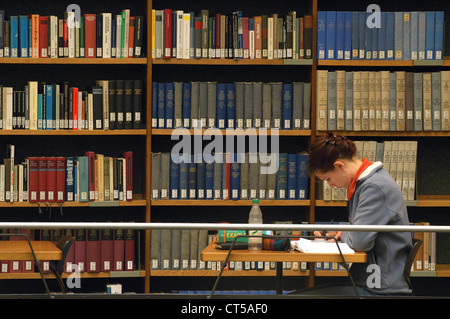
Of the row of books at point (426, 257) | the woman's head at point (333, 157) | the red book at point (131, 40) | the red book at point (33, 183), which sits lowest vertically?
the row of books at point (426, 257)

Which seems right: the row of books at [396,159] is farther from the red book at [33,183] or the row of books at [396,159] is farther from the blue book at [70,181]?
the red book at [33,183]

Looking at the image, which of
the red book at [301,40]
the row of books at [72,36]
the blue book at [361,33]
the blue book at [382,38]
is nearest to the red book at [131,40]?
the row of books at [72,36]

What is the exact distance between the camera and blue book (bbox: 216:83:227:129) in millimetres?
3775

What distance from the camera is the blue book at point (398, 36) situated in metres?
3.78

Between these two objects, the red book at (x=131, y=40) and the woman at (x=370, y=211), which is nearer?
the woman at (x=370, y=211)

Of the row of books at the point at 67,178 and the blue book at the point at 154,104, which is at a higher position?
the blue book at the point at 154,104

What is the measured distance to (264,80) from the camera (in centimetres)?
412

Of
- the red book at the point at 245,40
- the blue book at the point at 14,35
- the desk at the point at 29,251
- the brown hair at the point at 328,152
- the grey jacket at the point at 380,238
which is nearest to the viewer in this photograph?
the desk at the point at 29,251

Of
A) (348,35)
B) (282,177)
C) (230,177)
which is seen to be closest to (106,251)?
(230,177)

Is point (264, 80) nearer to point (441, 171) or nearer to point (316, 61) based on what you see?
point (316, 61)

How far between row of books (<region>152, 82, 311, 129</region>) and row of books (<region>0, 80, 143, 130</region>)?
15 centimetres

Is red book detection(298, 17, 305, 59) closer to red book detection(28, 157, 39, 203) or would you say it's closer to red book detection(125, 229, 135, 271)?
red book detection(125, 229, 135, 271)

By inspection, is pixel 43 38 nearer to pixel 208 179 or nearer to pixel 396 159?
pixel 208 179

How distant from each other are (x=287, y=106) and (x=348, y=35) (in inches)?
Answer: 20.7
